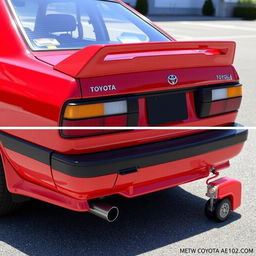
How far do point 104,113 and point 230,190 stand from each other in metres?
1.27

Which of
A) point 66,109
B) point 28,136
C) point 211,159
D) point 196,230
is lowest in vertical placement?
point 196,230

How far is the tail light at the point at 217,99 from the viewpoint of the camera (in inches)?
147

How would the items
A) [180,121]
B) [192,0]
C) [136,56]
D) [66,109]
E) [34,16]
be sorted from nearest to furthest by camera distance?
[66,109] → [136,56] → [180,121] → [34,16] → [192,0]

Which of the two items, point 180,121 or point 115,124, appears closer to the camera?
point 115,124

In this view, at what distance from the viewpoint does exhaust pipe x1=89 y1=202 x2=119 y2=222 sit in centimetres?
336

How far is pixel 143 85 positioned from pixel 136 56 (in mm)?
185

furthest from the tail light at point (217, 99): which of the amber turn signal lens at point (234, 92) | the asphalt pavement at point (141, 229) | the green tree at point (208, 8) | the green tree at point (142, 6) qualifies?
the green tree at point (208, 8)

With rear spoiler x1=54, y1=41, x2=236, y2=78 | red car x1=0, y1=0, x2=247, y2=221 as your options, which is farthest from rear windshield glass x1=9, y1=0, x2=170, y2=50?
rear spoiler x1=54, y1=41, x2=236, y2=78

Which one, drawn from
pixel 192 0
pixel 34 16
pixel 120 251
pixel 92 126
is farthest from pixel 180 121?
pixel 192 0

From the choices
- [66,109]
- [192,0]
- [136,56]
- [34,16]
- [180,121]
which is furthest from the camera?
[192,0]

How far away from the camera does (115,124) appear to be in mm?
3293

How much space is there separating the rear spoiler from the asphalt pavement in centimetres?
113

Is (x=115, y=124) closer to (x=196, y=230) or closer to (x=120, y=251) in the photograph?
(x=120, y=251)

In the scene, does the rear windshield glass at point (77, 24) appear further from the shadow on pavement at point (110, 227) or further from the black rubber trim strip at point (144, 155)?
the shadow on pavement at point (110, 227)
